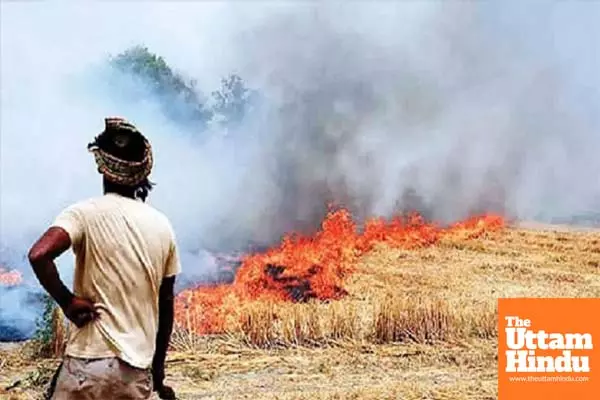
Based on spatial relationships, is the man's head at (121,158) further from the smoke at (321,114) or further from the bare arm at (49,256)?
the smoke at (321,114)

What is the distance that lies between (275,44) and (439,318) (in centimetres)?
186

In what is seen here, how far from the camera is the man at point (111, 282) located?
2859 millimetres

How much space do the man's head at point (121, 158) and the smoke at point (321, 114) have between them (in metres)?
2.62

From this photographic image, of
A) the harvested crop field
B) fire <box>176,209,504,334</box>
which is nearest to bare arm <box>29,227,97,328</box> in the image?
the harvested crop field

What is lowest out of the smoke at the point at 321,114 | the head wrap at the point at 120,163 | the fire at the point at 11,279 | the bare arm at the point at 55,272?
the bare arm at the point at 55,272

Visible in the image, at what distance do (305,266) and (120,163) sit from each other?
273 cm

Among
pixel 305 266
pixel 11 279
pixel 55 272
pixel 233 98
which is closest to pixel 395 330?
pixel 305 266

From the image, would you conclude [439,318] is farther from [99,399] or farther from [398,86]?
[99,399]

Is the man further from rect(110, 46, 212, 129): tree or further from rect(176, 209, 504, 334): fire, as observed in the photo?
rect(110, 46, 212, 129): tree

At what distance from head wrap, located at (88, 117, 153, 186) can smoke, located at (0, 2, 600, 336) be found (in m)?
2.64

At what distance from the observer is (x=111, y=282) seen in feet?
9.45

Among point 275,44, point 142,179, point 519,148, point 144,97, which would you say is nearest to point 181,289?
point 144,97

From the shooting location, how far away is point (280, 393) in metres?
5.16

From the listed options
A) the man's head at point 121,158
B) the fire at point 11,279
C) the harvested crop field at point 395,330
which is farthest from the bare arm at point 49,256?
the fire at point 11,279
